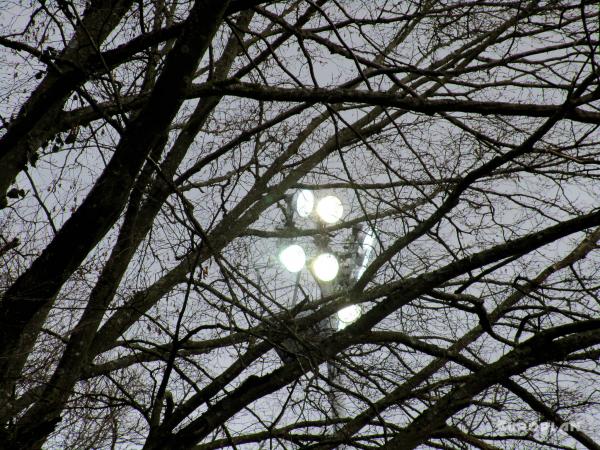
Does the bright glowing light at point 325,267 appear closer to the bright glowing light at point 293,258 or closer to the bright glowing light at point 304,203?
the bright glowing light at point 293,258

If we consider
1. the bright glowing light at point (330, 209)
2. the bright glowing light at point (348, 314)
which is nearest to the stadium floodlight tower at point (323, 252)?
the bright glowing light at point (330, 209)

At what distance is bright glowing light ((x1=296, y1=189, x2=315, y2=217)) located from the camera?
18.7 feet

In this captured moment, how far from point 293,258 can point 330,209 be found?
664 millimetres

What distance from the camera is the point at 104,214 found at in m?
2.84

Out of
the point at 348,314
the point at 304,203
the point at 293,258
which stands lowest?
the point at 348,314

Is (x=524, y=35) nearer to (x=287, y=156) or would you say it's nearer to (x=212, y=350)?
(x=287, y=156)

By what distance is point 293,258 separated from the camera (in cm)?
548

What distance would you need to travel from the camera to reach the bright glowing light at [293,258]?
17.2 feet

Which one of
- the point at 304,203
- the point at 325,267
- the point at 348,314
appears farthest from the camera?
the point at 304,203

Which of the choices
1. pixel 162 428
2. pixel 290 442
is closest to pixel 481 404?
pixel 290 442

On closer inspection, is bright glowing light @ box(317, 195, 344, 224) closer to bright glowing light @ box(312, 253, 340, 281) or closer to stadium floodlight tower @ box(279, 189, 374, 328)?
stadium floodlight tower @ box(279, 189, 374, 328)

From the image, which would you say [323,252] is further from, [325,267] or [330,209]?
[330,209]

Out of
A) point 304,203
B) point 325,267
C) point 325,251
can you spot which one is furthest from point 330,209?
point 325,267

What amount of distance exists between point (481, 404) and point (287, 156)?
2.64 meters
